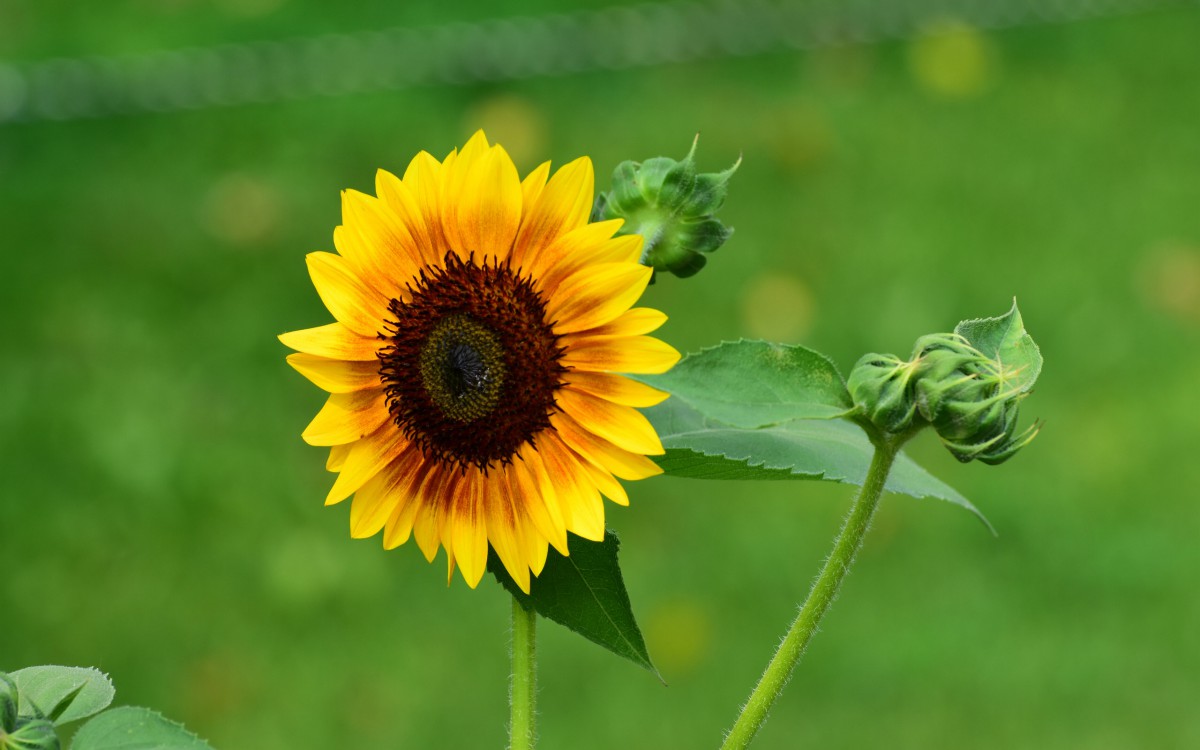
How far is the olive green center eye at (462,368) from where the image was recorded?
1.09m

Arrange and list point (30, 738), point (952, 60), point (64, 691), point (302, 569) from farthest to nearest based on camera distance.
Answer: point (952, 60) < point (302, 569) < point (64, 691) < point (30, 738)

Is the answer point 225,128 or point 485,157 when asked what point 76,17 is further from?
point 485,157

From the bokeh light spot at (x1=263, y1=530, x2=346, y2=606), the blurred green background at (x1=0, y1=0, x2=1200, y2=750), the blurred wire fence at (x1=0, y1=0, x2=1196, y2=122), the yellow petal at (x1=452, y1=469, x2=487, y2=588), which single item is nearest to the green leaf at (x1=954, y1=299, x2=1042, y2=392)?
the yellow petal at (x1=452, y1=469, x2=487, y2=588)

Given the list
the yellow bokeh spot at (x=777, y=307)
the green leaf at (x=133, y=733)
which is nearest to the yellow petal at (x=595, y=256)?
the green leaf at (x=133, y=733)

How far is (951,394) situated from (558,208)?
27 centimetres

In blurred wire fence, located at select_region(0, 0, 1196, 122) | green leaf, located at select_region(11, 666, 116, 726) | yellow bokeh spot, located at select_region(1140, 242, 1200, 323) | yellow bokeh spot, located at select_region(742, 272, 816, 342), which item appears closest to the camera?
green leaf, located at select_region(11, 666, 116, 726)

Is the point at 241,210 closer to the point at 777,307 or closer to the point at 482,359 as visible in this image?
the point at 777,307

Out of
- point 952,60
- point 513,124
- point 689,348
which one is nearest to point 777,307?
point 689,348

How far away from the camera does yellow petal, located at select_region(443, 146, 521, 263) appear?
1.04 metres

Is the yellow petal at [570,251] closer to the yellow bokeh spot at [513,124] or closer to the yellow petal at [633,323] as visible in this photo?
the yellow petal at [633,323]

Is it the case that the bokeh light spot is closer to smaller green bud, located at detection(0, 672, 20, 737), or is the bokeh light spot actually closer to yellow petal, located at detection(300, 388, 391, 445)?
yellow petal, located at detection(300, 388, 391, 445)

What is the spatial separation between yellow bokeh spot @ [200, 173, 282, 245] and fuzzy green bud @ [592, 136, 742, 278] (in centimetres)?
313

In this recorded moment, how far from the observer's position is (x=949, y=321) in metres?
3.83

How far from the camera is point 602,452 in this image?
3.43 feet
